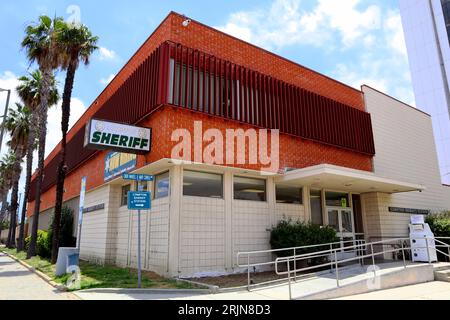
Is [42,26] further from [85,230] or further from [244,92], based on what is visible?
[244,92]

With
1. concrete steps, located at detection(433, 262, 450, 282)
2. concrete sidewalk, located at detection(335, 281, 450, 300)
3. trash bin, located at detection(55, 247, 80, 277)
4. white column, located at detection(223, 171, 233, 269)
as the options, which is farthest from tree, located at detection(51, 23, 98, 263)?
concrete steps, located at detection(433, 262, 450, 282)

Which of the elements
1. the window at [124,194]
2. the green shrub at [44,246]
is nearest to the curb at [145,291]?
the window at [124,194]

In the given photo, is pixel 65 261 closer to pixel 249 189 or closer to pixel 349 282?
pixel 249 189

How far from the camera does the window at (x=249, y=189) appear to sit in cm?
1330

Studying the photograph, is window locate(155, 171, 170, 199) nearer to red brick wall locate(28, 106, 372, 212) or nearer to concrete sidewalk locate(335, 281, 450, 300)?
red brick wall locate(28, 106, 372, 212)

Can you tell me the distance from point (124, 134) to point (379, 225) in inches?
522

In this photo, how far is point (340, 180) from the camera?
1432 centimetres

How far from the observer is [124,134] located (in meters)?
12.3

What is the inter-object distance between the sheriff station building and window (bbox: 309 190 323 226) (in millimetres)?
62

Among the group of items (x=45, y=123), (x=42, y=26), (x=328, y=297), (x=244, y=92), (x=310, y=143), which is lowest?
(x=328, y=297)

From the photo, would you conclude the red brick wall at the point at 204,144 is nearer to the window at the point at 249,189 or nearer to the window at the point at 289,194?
the window at the point at 249,189

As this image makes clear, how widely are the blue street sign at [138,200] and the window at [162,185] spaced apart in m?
2.63

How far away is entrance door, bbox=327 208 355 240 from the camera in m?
16.5
